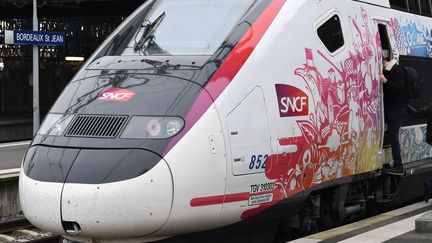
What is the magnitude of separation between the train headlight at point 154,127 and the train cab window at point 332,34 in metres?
2.05

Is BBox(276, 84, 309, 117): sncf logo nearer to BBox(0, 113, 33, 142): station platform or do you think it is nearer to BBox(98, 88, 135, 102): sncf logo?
BBox(98, 88, 135, 102): sncf logo

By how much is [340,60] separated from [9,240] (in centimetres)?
485

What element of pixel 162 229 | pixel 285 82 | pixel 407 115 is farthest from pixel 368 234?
pixel 407 115

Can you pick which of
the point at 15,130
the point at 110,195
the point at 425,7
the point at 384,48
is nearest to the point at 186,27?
the point at 110,195

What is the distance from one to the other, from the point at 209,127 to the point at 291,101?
3.51 feet

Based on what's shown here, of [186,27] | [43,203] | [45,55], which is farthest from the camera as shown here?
[45,55]

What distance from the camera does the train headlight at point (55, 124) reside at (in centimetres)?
529

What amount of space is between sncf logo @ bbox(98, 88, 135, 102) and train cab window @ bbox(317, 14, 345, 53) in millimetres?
2084

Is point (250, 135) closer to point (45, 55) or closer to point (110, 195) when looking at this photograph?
point (110, 195)

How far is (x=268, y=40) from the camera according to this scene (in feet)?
18.4

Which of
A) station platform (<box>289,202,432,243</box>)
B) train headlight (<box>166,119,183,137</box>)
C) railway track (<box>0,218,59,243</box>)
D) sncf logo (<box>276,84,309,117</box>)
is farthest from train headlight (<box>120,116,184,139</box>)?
railway track (<box>0,218,59,243</box>)

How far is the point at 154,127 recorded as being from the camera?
16.2 ft

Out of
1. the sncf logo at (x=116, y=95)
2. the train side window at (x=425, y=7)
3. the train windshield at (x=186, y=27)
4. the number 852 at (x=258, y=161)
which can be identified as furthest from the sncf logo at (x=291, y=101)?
the train side window at (x=425, y=7)

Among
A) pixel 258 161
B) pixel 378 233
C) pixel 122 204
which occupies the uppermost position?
pixel 258 161
